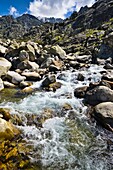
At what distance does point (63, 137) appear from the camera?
14.3 meters

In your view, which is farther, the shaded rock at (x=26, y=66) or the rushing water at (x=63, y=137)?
the shaded rock at (x=26, y=66)

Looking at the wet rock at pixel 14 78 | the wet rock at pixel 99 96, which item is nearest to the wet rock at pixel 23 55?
the wet rock at pixel 14 78

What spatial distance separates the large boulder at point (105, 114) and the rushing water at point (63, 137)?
68cm

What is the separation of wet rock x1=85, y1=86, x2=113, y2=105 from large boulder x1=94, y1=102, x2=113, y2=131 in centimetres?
193

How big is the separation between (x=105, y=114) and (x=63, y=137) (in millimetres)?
3740

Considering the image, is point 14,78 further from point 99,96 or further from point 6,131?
point 6,131

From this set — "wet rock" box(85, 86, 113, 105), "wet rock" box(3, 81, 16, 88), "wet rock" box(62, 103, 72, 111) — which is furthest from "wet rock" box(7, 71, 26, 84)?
"wet rock" box(85, 86, 113, 105)

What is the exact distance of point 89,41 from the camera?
231ft

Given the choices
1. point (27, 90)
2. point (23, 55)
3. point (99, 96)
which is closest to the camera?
point (99, 96)

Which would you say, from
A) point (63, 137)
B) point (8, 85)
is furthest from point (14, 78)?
point (63, 137)

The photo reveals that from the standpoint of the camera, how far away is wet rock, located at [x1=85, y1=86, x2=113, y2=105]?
1842cm

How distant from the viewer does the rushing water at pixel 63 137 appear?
11812 millimetres

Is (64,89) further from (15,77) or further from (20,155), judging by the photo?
(20,155)

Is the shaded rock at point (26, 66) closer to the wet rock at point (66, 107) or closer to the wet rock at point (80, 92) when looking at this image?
the wet rock at point (80, 92)
